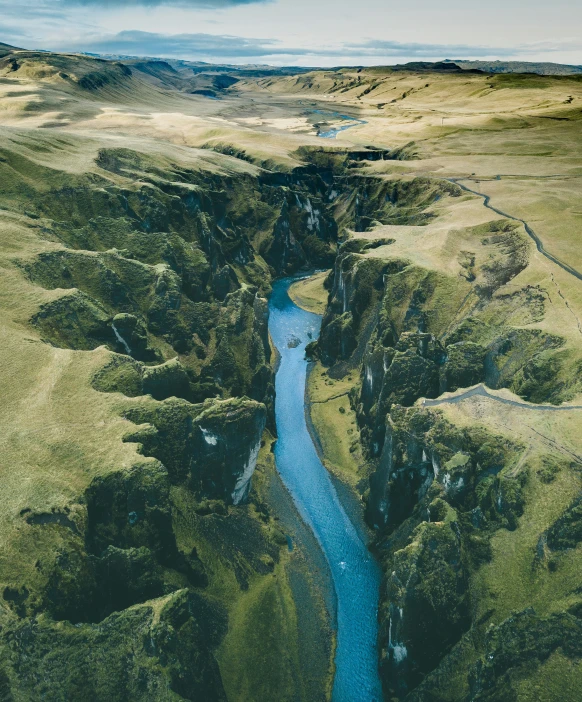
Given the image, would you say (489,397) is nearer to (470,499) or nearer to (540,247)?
(470,499)

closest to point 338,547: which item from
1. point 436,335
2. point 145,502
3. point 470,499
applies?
point 470,499

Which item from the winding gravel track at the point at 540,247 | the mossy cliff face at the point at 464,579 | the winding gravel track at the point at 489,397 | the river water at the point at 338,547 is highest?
the winding gravel track at the point at 540,247

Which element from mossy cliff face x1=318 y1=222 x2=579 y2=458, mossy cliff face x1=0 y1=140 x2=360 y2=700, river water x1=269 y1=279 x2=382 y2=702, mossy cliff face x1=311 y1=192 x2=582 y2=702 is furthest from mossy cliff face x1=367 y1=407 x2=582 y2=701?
mossy cliff face x1=318 y1=222 x2=579 y2=458

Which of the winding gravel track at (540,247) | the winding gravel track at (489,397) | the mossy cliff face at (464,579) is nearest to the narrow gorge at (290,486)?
the mossy cliff face at (464,579)

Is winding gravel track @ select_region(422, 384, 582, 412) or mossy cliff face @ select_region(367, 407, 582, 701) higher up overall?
winding gravel track @ select_region(422, 384, 582, 412)

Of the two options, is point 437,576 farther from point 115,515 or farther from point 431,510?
point 115,515

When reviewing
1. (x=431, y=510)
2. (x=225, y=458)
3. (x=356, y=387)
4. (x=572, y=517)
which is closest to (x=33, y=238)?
(x=225, y=458)

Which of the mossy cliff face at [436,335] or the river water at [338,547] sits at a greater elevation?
the mossy cliff face at [436,335]

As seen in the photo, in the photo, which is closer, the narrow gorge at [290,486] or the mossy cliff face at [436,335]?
the narrow gorge at [290,486]

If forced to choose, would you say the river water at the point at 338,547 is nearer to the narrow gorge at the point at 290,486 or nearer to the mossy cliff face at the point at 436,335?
the narrow gorge at the point at 290,486

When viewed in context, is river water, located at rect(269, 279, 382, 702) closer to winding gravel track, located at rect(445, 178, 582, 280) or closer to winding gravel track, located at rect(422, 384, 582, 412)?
winding gravel track, located at rect(422, 384, 582, 412)
